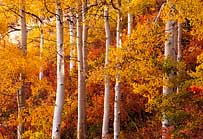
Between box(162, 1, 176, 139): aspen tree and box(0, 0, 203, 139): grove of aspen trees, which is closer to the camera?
box(0, 0, 203, 139): grove of aspen trees

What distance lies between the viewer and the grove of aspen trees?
8.20 m

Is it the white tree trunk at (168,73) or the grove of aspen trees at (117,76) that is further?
the white tree trunk at (168,73)

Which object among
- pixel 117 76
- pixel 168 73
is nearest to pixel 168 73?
pixel 168 73

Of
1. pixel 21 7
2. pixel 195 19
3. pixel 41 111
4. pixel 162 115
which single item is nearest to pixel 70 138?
pixel 41 111

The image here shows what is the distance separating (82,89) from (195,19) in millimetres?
5100

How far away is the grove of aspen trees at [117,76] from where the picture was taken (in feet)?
26.9

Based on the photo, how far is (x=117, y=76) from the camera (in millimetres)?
9547

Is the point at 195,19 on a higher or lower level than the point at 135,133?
higher

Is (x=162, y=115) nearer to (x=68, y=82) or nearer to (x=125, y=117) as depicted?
(x=125, y=117)

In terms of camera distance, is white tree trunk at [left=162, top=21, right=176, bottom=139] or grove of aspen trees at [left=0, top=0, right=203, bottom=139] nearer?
grove of aspen trees at [left=0, top=0, right=203, bottom=139]

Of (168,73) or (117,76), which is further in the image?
(117,76)

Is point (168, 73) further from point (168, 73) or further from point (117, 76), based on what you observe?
point (117, 76)

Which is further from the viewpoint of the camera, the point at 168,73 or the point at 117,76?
the point at 117,76

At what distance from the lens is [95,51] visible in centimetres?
1847
